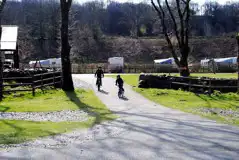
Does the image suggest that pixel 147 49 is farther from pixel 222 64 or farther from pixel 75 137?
pixel 75 137

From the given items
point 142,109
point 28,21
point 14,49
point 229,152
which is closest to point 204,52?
point 28,21

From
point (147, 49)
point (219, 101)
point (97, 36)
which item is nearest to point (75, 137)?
point (219, 101)

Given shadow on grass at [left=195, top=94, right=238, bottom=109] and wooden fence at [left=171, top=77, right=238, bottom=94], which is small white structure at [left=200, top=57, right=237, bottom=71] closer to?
wooden fence at [left=171, top=77, right=238, bottom=94]

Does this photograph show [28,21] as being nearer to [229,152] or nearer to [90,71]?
[90,71]

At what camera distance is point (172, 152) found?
797 centimetres

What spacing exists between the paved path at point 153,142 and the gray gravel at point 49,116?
5.50 ft

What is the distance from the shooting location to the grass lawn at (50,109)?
10.1 m

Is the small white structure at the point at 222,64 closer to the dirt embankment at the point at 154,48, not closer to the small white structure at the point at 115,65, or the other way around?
the small white structure at the point at 115,65

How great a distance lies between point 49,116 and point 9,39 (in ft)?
89.4

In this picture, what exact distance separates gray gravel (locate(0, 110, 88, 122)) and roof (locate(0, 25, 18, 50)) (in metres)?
22.6

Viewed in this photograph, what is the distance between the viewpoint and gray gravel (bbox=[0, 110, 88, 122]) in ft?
42.9

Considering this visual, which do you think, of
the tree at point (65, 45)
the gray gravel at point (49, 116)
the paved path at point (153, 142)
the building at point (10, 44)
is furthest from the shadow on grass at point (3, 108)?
the building at point (10, 44)

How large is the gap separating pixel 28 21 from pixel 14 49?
7530 cm

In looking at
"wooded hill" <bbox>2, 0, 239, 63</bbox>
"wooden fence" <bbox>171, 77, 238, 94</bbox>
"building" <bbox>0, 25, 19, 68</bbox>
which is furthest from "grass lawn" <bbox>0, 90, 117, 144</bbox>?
"wooded hill" <bbox>2, 0, 239, 63</bbox>
